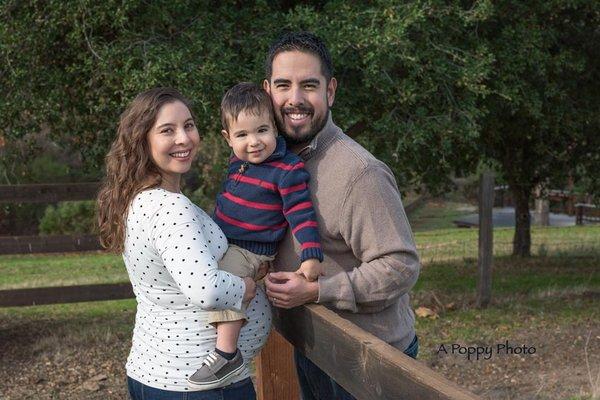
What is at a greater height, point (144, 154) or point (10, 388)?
point (144, 154)

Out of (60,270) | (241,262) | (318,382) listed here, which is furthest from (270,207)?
(60,270)

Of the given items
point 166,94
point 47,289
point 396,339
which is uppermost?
point 166,94

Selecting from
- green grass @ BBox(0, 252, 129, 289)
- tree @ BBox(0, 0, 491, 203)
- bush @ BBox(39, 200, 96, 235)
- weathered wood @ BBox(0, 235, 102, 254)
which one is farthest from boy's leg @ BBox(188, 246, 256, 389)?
bush @ BBox(39, 200, 96, 235)

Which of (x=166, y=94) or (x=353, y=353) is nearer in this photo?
(x=353, y=353)

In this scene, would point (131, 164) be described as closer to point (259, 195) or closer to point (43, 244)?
point (259, 195)

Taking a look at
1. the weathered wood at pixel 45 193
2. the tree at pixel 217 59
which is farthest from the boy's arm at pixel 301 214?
the weathered wood at pixel 45 193

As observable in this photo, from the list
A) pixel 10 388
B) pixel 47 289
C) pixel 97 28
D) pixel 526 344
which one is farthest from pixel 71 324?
pixel 526 344

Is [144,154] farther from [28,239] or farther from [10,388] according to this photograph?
[28,239]

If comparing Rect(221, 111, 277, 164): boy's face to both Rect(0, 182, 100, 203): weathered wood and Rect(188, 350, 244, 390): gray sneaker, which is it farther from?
Rect(0, 182, 100, 203): weathered wood

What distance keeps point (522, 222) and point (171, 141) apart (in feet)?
43.5

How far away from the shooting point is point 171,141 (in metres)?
2.60

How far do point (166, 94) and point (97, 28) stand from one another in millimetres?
6253

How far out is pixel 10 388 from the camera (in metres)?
7.98

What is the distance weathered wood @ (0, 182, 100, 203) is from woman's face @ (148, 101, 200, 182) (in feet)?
21.5
